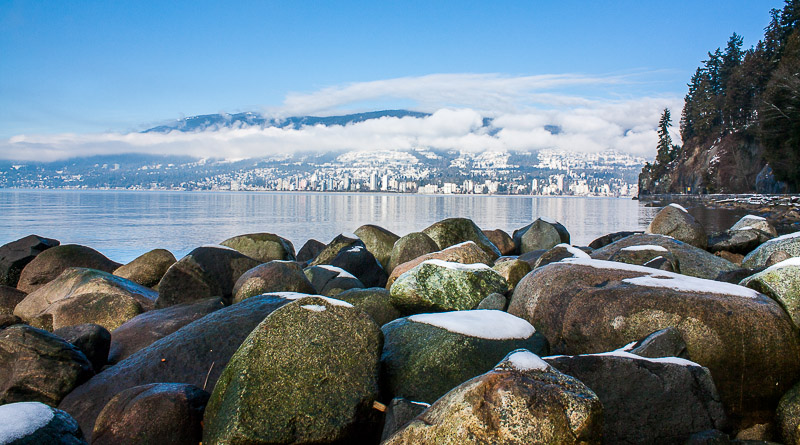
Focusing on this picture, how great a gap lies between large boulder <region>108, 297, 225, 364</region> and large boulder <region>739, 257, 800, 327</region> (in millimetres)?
7072

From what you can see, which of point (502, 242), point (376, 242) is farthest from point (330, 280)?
point (502, 242)

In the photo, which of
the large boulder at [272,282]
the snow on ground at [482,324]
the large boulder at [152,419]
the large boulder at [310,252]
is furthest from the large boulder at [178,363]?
the large boulder at [310,252]

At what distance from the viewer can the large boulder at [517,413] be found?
328 cm

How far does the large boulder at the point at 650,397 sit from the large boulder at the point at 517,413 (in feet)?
3.18

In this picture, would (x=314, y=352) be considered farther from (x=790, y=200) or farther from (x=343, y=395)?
(x=790, y=200)

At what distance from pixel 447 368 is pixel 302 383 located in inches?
54.8

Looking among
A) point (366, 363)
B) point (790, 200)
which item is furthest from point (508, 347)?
point (790, 200)

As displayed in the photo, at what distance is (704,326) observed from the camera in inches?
202

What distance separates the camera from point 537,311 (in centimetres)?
634

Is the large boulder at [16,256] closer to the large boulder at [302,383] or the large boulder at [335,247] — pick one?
the large boulder at [335,247]

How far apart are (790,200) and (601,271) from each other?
46.2 meters

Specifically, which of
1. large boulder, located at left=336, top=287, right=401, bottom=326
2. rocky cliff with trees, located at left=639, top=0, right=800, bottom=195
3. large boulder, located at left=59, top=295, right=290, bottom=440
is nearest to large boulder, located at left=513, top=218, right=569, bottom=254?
large boulder, located at left=336, top=287, right=401, bottom=326

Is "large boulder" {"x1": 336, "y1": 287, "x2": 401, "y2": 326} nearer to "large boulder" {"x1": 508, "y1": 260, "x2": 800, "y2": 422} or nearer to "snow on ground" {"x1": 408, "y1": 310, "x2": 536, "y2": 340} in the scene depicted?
"snow on ground" {"x1": 408, "y1": 310, "x2": 536, "y2": 340}

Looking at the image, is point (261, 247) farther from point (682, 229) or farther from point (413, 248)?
point (682, 229)
